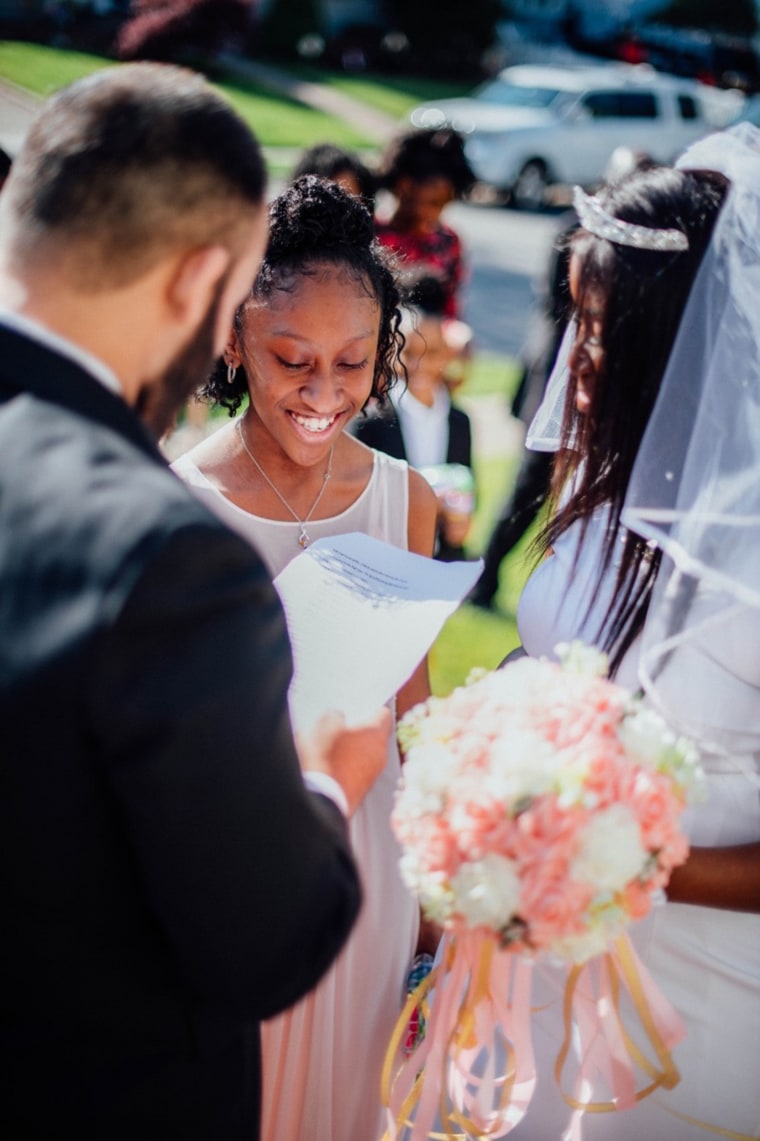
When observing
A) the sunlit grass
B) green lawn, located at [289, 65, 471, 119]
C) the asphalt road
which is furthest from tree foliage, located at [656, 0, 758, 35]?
the sunlit grass

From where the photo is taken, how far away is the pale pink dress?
2285 millimetres

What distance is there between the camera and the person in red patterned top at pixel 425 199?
238 inches

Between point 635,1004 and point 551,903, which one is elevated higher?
point 551,903

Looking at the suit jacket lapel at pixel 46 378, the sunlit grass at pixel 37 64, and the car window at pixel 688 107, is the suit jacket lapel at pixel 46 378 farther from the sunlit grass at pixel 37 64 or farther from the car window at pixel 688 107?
the car window at pixel 688 107

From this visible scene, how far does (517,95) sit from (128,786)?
20202mm

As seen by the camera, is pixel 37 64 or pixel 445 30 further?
pixel 445 30

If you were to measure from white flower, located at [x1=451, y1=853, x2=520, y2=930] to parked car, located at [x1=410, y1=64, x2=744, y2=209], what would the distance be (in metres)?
17.8

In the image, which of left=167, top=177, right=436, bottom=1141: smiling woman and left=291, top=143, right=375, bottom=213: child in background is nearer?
left=167, top=177, right=436, bottom=1141: smiling woman

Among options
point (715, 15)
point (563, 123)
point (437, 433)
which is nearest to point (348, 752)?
point (437, 433)

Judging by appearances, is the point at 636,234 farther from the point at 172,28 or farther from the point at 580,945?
the point at 172,28

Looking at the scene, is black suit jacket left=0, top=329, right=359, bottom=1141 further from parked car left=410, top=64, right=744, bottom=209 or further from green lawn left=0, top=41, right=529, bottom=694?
parked car left=410, top=64, right=744, bottom=209

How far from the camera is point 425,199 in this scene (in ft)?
19.9

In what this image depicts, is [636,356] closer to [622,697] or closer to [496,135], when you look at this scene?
[622,697]

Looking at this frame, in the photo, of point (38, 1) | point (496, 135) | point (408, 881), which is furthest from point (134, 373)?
point (496, 135)
